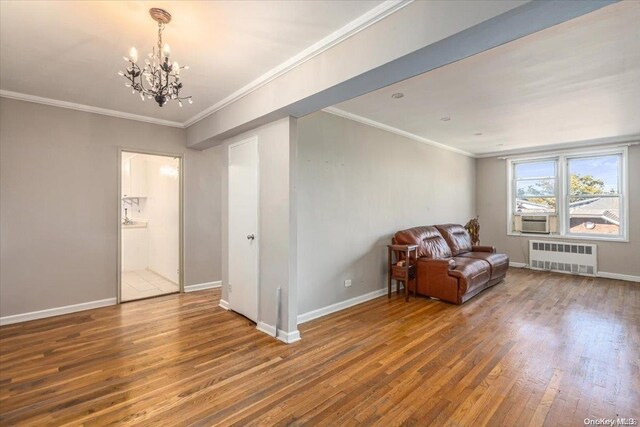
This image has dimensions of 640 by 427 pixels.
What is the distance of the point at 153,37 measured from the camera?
7.54ft

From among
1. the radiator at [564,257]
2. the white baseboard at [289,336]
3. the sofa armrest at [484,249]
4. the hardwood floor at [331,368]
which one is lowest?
the hardwood floor at [331,368]

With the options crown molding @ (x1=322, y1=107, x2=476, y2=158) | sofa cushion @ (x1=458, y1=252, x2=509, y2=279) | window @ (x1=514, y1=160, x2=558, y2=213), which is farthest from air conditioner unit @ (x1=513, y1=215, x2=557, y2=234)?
crown molding @ (x1=322, y1=107, x2=476, y2=158)

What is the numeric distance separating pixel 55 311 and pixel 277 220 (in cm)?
305

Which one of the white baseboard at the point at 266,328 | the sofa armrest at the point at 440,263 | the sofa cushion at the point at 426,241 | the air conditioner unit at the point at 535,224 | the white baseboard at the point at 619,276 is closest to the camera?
the white baseboard at the point at 266,328

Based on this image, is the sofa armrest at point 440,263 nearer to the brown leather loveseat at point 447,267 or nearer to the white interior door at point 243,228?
the brown leather loveseat at point 447,267

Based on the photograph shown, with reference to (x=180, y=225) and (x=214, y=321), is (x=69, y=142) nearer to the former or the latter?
(x=180, y=225)

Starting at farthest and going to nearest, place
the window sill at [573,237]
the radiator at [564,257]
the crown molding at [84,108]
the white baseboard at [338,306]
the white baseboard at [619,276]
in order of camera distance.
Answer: the radiator at [564,257] → the window sill at [573,237] → the white baseboard at [619,276] → the white baseboard at [338,306] → the crown molding at [84,108]

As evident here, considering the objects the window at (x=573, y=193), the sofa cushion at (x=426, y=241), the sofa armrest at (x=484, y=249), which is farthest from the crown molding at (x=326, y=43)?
the window at (x=573, y=193)

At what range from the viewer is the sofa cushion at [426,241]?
4.59 metres

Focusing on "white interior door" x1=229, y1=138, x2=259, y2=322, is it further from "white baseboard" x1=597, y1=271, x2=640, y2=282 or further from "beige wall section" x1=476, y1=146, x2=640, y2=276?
"white baseboard" x1=597, y1=271, x2=640, y2=282

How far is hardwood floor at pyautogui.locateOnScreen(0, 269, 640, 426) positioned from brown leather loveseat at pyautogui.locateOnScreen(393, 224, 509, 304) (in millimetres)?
357

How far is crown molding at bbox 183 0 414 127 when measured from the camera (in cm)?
187

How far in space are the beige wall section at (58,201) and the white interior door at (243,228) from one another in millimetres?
1563

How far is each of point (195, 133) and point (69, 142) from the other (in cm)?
148
